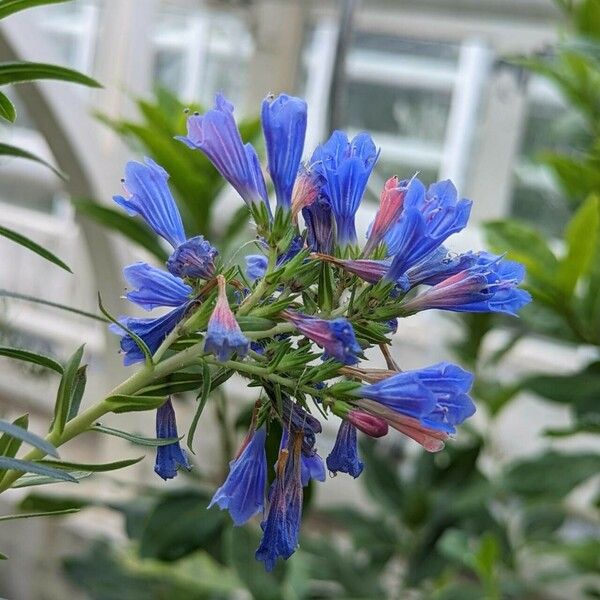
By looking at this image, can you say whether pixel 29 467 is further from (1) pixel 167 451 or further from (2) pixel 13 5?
(2) pixel 13 5

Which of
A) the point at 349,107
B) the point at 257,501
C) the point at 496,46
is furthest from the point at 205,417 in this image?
the point at 257,501

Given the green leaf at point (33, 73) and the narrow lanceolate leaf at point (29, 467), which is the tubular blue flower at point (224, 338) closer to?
the narrow lanceolate leaf at point (29, 467)

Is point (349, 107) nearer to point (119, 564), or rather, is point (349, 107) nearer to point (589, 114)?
point (589, 114)

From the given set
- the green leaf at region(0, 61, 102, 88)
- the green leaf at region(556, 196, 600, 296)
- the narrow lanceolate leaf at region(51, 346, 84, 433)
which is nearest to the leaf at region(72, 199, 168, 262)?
the green leaf at region(556, 196, 600, 296)

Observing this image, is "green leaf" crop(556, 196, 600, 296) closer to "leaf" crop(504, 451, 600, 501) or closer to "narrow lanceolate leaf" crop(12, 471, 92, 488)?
"leaf" crop(504, 451, 600, 501)

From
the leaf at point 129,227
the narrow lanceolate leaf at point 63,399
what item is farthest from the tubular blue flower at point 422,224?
the leaf at point 129,227

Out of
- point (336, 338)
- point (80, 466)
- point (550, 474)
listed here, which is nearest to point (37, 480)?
point (80, 466)
